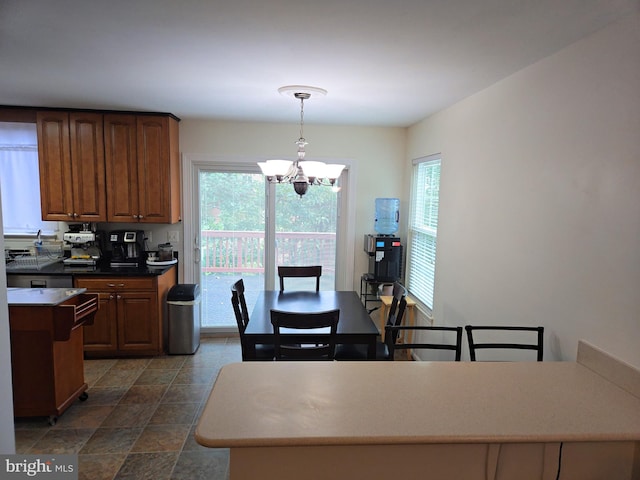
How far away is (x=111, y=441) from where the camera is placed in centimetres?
261

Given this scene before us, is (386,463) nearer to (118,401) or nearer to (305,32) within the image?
(305,32)

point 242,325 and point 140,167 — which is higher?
point 140,167

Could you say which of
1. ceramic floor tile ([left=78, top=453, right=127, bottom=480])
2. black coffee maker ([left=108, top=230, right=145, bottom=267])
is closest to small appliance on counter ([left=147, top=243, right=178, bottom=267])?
black coffee maker ([left=108, top=230, right=145, bottom=267])

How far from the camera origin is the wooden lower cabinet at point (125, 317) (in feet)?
12.3

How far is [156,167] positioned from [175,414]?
7.51ft

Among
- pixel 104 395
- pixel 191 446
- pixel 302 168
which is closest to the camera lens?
pixel 191 446

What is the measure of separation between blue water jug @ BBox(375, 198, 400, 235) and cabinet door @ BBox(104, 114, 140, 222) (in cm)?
251

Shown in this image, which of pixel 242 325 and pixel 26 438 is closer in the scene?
pixel 26 438

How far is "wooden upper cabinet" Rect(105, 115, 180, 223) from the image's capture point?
385 cm

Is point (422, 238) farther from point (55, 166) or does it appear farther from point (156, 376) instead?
point (55, 166)

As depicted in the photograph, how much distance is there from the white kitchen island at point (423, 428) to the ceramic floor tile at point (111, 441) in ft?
4.92

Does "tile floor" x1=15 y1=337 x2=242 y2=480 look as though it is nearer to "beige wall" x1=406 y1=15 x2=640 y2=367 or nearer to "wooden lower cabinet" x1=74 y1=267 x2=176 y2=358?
"wooden lower cabinet" x1=74 y1=267 x2=176 y2=358

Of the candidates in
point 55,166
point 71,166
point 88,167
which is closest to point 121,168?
point 88,167

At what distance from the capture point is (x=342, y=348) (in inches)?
116
